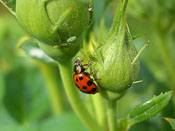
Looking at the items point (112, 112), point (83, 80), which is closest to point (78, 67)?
point (83, 80)

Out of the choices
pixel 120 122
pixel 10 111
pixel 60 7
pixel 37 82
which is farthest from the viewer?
pixel 37 82

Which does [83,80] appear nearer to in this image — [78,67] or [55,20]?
[78,67]

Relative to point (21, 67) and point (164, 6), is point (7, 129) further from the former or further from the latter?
point (164, 6)

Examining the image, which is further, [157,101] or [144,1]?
[144,1]

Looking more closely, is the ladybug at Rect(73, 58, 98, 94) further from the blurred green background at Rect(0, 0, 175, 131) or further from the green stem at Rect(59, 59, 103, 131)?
the blurred green background at Rect(0, 0, 175, 131)

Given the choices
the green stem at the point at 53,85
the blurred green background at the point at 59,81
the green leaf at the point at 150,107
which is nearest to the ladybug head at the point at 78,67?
the green leaf at the point at 150,107

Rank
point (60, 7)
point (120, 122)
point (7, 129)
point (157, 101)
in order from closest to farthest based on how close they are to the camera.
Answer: point (60, 7) → point (157, 101) → point (120, 122) → point (7, 129)

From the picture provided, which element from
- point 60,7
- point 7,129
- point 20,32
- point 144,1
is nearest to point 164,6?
point 144,1

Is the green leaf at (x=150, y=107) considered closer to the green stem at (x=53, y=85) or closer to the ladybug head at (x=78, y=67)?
the ladybug head at (x=78, y=67)
